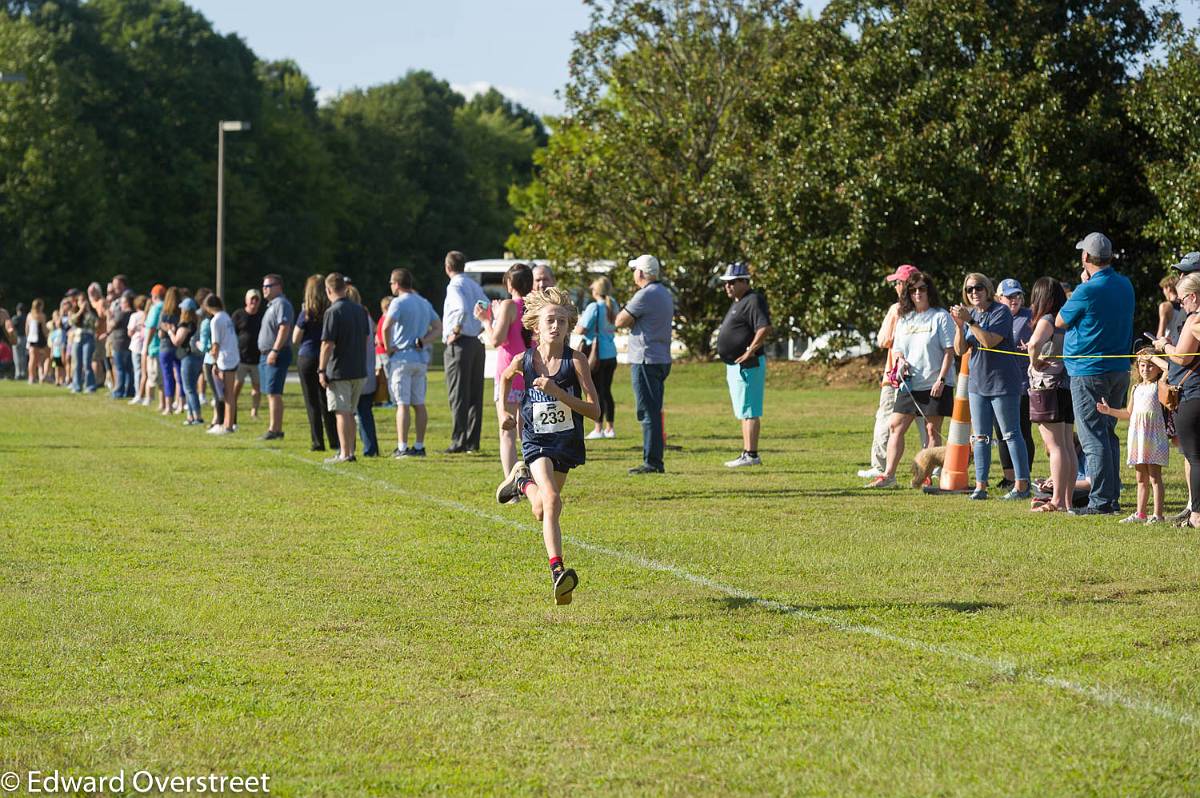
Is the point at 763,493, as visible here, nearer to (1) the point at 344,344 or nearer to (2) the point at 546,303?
(1) the point at 344,344

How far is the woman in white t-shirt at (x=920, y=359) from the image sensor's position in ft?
44.7

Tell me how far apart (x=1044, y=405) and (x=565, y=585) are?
5.65 meters

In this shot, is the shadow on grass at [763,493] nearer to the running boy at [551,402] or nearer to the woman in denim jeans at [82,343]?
the running boy at [551,402]

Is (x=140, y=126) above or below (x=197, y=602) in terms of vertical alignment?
above

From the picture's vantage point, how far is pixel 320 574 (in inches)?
368

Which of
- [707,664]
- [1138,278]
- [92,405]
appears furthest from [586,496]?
[1138,278]

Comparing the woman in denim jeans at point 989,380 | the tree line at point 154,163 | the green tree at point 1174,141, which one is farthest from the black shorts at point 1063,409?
the tree line at point 154,163

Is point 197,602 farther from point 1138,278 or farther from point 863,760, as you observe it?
point 1138,278

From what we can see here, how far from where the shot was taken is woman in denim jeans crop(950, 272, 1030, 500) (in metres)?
12.9

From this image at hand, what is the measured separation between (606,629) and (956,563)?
2839mm

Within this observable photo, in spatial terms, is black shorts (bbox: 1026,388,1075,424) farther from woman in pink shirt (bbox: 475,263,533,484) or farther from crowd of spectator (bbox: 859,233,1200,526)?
woman in pink shirt (bbox: 475,263,533,484)

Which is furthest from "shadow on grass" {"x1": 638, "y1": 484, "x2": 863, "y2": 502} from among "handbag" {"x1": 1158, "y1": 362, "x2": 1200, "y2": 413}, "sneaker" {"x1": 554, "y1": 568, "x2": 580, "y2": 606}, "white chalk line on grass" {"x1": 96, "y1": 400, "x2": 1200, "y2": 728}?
"sneaker" {"x1": 554, "y1": 568, "x2": 580, "y2": 606}

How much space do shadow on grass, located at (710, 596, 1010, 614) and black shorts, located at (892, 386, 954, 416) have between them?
5.52 meters

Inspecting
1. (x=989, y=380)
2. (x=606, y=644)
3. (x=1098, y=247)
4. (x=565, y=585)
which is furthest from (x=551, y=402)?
(x=989, y=380)
